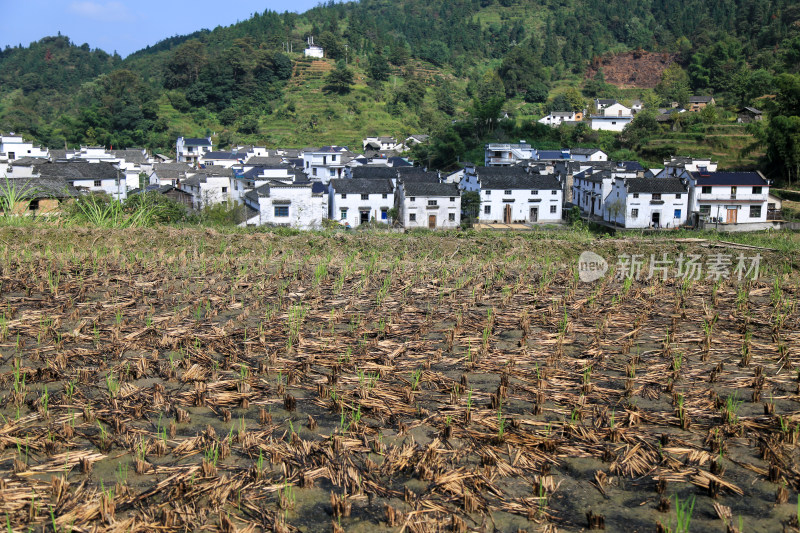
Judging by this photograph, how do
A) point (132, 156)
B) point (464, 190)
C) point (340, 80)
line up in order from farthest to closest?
1. point (340, 80)
2. point (132, 156)
3. point (464, 190)

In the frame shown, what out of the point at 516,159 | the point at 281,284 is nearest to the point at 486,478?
the point at 281,284

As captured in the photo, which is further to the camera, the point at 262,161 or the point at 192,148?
the point at 192,148

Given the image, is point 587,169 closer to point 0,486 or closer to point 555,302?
point 555,302

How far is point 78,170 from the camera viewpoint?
34688 millimetres

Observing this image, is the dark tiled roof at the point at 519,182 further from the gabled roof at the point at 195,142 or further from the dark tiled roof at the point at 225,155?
the gabled roof at the point at 195,142

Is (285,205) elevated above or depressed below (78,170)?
below

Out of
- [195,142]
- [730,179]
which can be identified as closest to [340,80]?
[195,142]

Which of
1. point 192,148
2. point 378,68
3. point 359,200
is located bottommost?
point 359,200

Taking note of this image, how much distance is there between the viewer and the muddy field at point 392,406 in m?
2.85

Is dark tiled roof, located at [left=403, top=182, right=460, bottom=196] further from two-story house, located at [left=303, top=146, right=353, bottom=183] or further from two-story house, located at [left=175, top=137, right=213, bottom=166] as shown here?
two-story house, located at [left=175, top=137, right=213, bottom=166]

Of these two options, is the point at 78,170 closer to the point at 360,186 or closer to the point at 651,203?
the point at 360,186

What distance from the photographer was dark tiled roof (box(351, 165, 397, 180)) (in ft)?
127

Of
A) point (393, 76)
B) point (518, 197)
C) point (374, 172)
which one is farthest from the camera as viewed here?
point (393, 76)

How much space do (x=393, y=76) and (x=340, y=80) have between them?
12.8m
